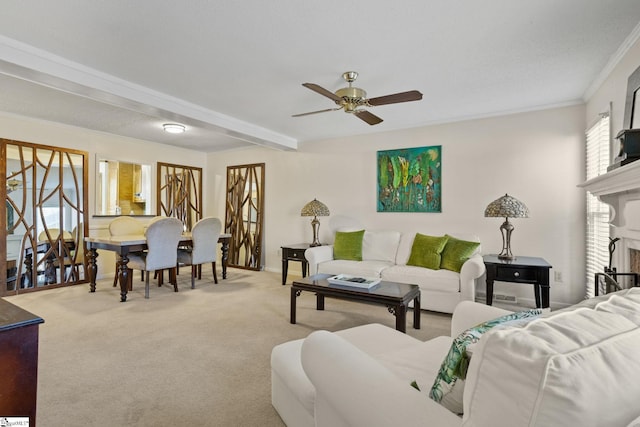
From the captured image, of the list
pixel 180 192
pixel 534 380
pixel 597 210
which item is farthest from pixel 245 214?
pixel 534 380

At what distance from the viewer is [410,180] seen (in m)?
4.57

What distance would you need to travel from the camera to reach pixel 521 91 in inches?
130

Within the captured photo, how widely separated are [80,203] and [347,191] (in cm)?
402

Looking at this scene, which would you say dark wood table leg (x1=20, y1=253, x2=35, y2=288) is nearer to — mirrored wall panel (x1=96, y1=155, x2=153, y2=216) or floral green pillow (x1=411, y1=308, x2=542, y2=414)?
mirrored wall panel (x1=96, y1=155, x2=153, y2=216)

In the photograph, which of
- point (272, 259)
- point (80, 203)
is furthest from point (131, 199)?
point (272, 259)

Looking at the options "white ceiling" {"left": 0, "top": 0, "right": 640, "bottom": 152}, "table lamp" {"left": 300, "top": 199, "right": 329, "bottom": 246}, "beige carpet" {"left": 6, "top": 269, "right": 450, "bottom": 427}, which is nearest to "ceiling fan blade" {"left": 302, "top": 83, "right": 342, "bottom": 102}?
"white ceiling" {"left": 0, "top": 0, "right": 640, "bottom": 152}

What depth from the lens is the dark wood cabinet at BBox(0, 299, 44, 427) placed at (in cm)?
101

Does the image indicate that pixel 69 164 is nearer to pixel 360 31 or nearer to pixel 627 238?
pixel 360 31

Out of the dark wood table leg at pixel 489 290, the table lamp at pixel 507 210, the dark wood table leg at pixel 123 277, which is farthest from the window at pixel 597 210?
the dark wood table leg at pixel 123 277

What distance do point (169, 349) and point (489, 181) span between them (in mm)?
3887

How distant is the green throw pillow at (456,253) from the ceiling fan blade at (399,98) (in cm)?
179

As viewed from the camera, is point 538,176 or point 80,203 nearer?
point 538,176

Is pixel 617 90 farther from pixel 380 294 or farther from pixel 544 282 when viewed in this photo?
pixel 380 294

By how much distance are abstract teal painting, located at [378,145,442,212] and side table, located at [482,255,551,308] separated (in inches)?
47.0
